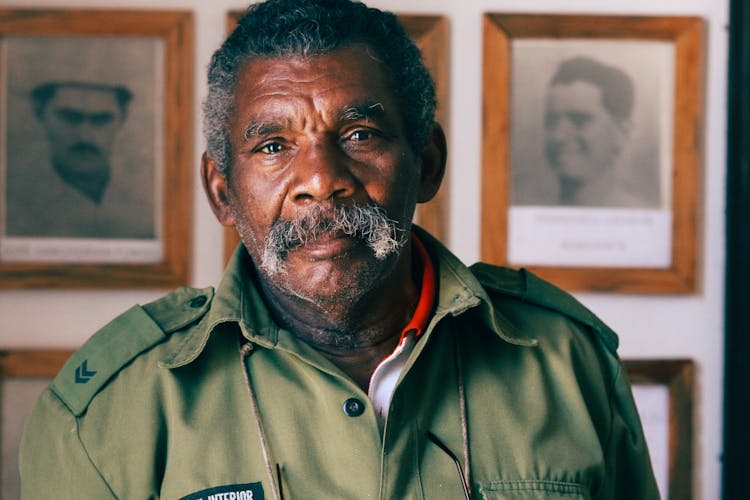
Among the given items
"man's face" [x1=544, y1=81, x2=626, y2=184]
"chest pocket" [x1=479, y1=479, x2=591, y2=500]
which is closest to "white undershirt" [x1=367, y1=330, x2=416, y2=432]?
"chest pocket" [x1=479, y1=479, x2=591, y2=500]

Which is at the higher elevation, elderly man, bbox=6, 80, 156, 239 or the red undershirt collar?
elderly man, bbox=6, 80, 156, 239

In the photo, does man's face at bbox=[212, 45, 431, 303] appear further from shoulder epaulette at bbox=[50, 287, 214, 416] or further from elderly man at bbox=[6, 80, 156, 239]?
elderly man at bbox=[6, 80, 156, 239]

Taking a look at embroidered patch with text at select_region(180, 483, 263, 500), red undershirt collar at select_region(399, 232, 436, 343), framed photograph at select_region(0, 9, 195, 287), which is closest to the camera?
embroidered patch with text at select_region(180, 483, 263, 500)

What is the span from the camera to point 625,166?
4.74 ft

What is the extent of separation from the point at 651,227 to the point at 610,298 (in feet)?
0.45

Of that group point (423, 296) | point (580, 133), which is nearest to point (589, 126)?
point (580, 133)

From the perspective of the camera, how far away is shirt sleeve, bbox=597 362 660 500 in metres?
1.04

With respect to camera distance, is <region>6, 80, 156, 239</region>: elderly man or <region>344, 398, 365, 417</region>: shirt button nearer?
<region>344, 398, 365, 417</region>: shirt button

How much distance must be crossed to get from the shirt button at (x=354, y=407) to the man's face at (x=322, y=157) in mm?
108

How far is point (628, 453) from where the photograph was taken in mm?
1048

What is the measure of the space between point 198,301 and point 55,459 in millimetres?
234

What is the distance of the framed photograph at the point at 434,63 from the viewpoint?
1.39 metres

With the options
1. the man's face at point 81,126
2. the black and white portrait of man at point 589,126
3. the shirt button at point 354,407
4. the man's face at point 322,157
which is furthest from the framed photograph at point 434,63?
the shirt button at point 354,407

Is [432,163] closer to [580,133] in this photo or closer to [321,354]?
[321,354]
